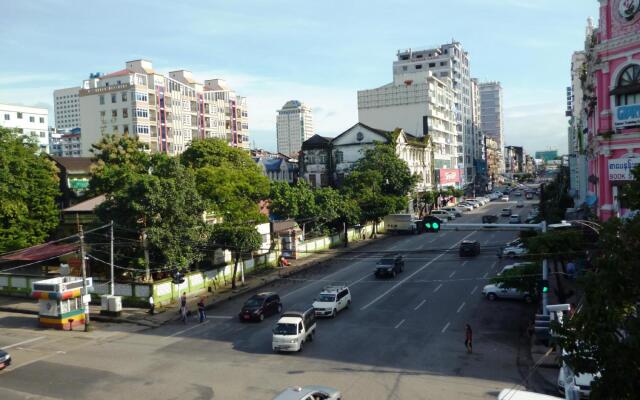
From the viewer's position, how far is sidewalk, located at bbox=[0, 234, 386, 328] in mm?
34750

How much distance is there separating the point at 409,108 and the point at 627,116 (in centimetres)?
8130

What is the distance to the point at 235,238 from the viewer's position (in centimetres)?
4303

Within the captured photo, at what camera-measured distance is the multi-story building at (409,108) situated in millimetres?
105312

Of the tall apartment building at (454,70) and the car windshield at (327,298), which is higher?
the tall apartment building at (454,70)

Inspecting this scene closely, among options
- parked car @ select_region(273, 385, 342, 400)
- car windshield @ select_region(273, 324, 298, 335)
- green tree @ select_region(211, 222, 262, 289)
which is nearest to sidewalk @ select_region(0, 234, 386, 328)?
green tree @ select_region(211, 222, 262, 289)

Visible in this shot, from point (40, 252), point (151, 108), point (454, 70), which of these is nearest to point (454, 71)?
point (454, 70)

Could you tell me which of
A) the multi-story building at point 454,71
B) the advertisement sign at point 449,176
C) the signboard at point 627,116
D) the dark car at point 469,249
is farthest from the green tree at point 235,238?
the multi-story building at point 454,71

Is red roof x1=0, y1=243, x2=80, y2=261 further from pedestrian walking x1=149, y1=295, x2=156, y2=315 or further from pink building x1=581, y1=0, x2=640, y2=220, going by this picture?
pink building x1=581, y1=0, x2=640, y2=220

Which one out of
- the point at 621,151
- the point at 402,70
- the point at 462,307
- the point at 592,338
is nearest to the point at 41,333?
the point at 462,307

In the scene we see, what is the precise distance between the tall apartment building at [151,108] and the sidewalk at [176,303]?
3339cm

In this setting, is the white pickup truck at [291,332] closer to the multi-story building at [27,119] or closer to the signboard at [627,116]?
the signboard at [627,116]

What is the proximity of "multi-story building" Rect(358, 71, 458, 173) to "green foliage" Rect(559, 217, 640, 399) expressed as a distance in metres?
94.0

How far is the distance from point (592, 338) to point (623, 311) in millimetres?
799

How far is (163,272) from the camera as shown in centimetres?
3988
